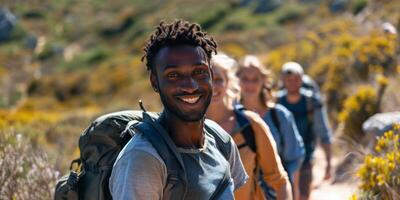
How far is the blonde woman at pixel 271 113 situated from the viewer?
4.33 m

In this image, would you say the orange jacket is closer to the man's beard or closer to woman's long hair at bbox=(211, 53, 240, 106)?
woman's long hair at bbox=(211, 53, 240, 106)

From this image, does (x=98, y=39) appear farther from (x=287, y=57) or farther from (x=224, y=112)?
(x=224, y=112)

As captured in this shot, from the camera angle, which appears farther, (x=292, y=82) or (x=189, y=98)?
(x=292, y=82)

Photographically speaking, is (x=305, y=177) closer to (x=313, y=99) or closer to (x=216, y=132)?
(x=313, y=99)

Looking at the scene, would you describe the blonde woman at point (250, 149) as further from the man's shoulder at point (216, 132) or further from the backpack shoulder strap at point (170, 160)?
the backpack shoulder strap at point (170, 160)

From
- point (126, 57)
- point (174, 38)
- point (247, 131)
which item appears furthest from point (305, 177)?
point (126, 57)

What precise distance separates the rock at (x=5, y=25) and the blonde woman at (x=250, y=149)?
59623 mm

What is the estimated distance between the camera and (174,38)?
7.04 ft

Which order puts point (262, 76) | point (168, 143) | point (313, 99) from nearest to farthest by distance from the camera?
point (168, 143) → point (262, 76) → point (313, 99)

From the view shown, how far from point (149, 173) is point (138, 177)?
35 millimetres

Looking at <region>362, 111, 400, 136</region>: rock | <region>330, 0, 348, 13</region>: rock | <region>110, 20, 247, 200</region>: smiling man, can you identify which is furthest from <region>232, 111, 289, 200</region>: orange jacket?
<region>330, 0, 348, 13</region>: rock

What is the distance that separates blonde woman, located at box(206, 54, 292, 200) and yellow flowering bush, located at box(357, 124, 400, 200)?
111cm

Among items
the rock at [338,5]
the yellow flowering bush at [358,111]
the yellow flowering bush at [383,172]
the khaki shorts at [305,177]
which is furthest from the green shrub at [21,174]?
the rock at [338,5]

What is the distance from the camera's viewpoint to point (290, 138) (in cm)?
432
